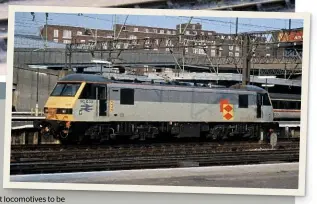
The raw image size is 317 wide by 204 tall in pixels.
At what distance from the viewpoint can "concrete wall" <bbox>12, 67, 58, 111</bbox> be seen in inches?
355

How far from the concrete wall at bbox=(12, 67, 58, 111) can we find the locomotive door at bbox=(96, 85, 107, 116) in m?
0.74

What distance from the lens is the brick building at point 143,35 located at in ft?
29.7

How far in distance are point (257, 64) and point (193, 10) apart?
132 cm

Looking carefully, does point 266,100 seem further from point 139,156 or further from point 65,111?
point 65,111

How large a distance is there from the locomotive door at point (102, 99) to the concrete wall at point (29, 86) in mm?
743

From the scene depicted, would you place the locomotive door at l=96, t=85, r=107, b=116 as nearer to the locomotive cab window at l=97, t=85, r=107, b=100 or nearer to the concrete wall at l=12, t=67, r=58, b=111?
the locomotive cab window at l=97, t=85, r=107, b=100

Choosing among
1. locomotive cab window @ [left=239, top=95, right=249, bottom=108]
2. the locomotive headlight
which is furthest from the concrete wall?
locomotive cab window @ [left=239, top=95, right=249, bottom=108]

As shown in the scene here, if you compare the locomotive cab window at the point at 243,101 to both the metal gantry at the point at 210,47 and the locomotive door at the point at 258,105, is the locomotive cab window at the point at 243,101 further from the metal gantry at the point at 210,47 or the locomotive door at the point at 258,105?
the metal gantry at the point at 210,47

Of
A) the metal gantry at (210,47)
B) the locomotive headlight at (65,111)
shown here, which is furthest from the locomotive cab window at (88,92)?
the metal gantry at (210,47)

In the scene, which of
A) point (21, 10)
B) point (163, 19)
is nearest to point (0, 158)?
point (21, 10)

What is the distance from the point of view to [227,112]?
976cm

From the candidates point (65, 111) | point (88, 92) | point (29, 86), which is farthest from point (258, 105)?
point (29, 86)

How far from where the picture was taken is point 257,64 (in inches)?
373

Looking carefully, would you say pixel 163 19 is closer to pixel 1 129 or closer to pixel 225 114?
pixel 225 114
